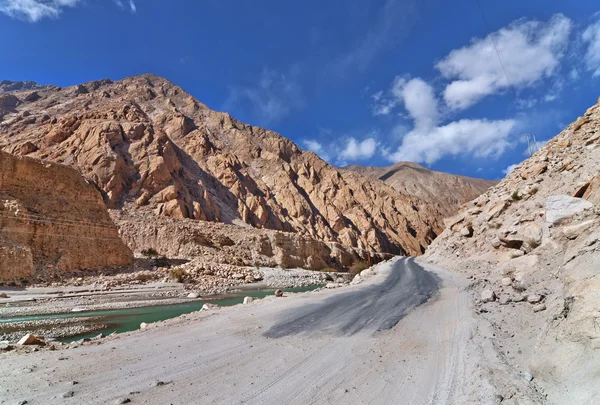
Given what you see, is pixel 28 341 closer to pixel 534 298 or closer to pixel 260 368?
pixel 260 368

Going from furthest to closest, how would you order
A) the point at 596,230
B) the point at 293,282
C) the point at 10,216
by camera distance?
the point at 293,282 < the point at 10,216 < the point at 596,230

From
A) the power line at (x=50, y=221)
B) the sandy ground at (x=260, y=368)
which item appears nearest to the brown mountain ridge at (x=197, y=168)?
the power line at (x=50, y=221)

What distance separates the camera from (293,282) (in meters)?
36.7

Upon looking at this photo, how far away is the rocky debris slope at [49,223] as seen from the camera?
2272cm

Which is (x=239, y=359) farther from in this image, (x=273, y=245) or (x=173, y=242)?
(x=273, y=245)

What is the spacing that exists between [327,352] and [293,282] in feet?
102

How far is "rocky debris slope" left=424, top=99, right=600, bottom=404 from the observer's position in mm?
3828

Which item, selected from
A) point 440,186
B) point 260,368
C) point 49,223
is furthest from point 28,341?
point 440,186

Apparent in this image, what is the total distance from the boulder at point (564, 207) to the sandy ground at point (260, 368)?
3502 millimetres

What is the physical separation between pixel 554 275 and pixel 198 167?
7461cm

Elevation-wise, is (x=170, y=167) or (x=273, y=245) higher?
(x=170, y=167)

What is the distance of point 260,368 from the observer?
5398 mm

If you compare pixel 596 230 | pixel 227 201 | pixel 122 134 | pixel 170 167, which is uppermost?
pixel 122 134

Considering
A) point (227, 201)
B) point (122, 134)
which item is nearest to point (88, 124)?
point (122, 134)
